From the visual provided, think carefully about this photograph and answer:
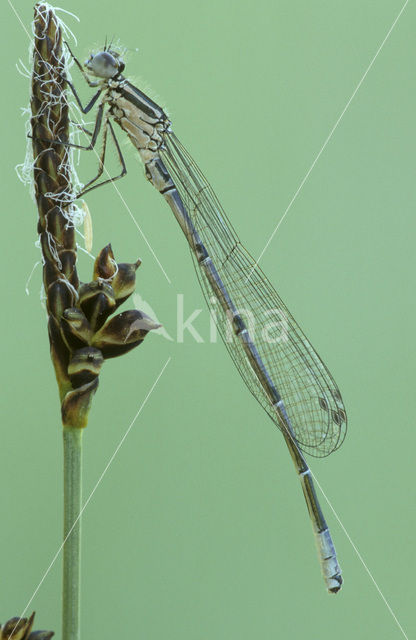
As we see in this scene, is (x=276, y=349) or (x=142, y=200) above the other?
(x=142, y=200)

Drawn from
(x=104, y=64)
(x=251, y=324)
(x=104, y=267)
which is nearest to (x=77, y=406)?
(x=104, y=267)

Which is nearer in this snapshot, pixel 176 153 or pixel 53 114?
pixel 53 114

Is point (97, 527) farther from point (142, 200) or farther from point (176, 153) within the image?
point (176, 153)

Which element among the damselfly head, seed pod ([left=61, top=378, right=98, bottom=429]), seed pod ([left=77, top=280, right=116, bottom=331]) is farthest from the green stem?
the damselfly head

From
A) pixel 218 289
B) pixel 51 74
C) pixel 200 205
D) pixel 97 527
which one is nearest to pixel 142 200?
pixel 200 205

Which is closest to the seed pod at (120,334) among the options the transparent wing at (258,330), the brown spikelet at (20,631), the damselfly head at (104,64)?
the brown spikelet at (20,631)

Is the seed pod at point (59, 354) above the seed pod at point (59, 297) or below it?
below

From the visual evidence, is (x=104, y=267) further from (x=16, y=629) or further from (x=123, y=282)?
(x=16, y=629)

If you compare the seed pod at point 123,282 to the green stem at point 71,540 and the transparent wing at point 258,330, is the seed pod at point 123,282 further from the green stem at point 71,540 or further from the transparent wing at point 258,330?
the transparent wing at point 258,330
